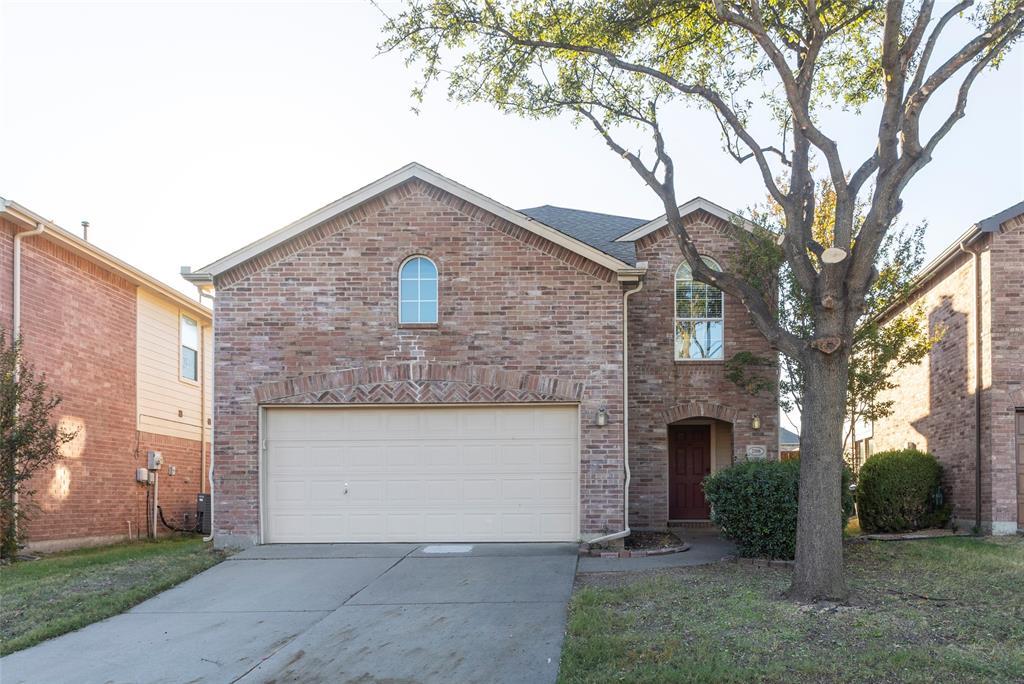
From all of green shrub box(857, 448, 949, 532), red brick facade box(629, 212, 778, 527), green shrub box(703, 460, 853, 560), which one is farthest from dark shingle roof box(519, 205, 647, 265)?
green shrub box(857, 448, 949, 532)

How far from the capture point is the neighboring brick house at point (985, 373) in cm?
1489

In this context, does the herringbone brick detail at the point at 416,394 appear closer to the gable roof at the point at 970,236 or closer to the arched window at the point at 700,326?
the arched window at the point at 700,326

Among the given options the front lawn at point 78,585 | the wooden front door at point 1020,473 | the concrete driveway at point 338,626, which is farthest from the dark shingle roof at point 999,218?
the front lawn at point 78,585

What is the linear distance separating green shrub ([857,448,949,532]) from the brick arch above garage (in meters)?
6.48

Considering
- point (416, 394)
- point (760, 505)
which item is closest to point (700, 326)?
point (760, 505)

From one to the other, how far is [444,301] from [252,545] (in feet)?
15.2

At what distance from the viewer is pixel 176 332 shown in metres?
21.2

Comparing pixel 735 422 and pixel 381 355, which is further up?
pixel 381 355

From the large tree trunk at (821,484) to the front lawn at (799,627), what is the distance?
341 mm

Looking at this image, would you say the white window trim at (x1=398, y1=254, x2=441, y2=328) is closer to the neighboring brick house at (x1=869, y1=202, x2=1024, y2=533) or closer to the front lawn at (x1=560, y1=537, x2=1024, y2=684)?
the front lawn at (x1=560, y1=537, x2=1024, y2=684)

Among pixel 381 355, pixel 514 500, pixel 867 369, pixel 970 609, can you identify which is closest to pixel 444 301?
pixel 381 355

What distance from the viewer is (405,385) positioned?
14328 mm

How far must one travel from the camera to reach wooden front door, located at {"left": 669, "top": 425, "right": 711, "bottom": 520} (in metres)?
18.2

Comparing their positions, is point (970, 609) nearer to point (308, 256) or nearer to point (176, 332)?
point (308, 256)
